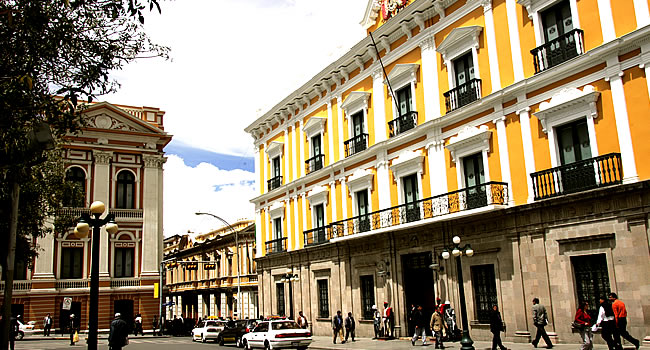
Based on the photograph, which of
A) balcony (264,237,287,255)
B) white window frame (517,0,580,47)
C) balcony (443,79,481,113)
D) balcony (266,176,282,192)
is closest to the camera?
white window frame (517,0,580,47)

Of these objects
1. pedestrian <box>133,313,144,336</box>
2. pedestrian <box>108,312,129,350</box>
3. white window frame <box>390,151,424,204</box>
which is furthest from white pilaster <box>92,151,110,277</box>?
pedestrian <box>108,312,129,350</box>

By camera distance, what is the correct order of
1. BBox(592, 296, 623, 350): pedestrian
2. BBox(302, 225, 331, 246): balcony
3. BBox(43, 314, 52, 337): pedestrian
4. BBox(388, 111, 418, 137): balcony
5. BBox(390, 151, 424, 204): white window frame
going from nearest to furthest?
BBox(592, 296, 623, 350): pedestrian < BBox(390, 151, 424, 204): white window frame < BBox(388, 111, 418, 137): balcony < BBox(302, 225, 331, 246): balcony < BBox(43, 314, 52, 337): pedestrian

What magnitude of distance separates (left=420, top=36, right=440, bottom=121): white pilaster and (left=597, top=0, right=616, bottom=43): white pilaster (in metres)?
7.17

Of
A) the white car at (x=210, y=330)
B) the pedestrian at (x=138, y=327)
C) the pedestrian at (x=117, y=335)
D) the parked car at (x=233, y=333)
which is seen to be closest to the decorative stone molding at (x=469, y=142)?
the pedestrian at (x=117, y=335)

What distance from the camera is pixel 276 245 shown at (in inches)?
1389

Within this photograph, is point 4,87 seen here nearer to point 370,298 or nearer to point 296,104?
point 370,298

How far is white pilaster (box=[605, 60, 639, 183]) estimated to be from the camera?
16.5 m

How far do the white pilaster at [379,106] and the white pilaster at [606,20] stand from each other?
10.7 metres

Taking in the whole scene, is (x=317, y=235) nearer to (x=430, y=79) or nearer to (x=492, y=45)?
(x=430, y=79)

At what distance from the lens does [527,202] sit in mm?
19375

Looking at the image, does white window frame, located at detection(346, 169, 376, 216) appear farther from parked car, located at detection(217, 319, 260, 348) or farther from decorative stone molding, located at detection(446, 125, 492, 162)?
parked car, located at detection(217, 319, 260, 348)

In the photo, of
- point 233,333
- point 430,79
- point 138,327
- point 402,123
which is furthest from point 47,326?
point 430,79

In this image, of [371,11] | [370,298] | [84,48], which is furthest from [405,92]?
[84,48]

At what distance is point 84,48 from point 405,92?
16360 millimetres
